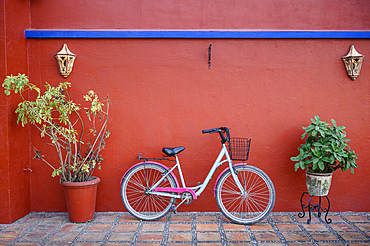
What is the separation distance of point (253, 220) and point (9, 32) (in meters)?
3.93

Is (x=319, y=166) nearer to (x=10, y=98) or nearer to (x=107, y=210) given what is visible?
(x=107, y=210)

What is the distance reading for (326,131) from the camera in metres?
3.57

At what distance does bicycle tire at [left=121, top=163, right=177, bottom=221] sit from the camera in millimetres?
3750

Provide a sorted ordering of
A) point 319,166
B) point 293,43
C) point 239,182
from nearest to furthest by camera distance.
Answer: point 319,166 → point 239,182 → point 293,43

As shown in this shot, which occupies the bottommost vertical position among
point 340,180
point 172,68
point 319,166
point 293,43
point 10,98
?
point 340,180

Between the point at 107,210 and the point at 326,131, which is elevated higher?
the point at 326,131

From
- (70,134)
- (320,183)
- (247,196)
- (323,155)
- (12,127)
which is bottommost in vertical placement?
(247,196)

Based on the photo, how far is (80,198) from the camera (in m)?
3.57

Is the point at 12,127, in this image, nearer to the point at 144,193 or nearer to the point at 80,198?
the point at 80,198

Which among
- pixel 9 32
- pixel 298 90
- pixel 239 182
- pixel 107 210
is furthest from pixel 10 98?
pixel 298 90

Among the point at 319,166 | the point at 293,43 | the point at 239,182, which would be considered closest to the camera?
the point at 319,166

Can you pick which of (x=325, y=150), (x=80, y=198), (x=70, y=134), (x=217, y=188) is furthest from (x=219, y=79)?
(x=80, y=198)

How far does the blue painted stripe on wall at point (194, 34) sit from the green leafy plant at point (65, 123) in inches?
28.3

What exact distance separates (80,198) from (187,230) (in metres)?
1.41
